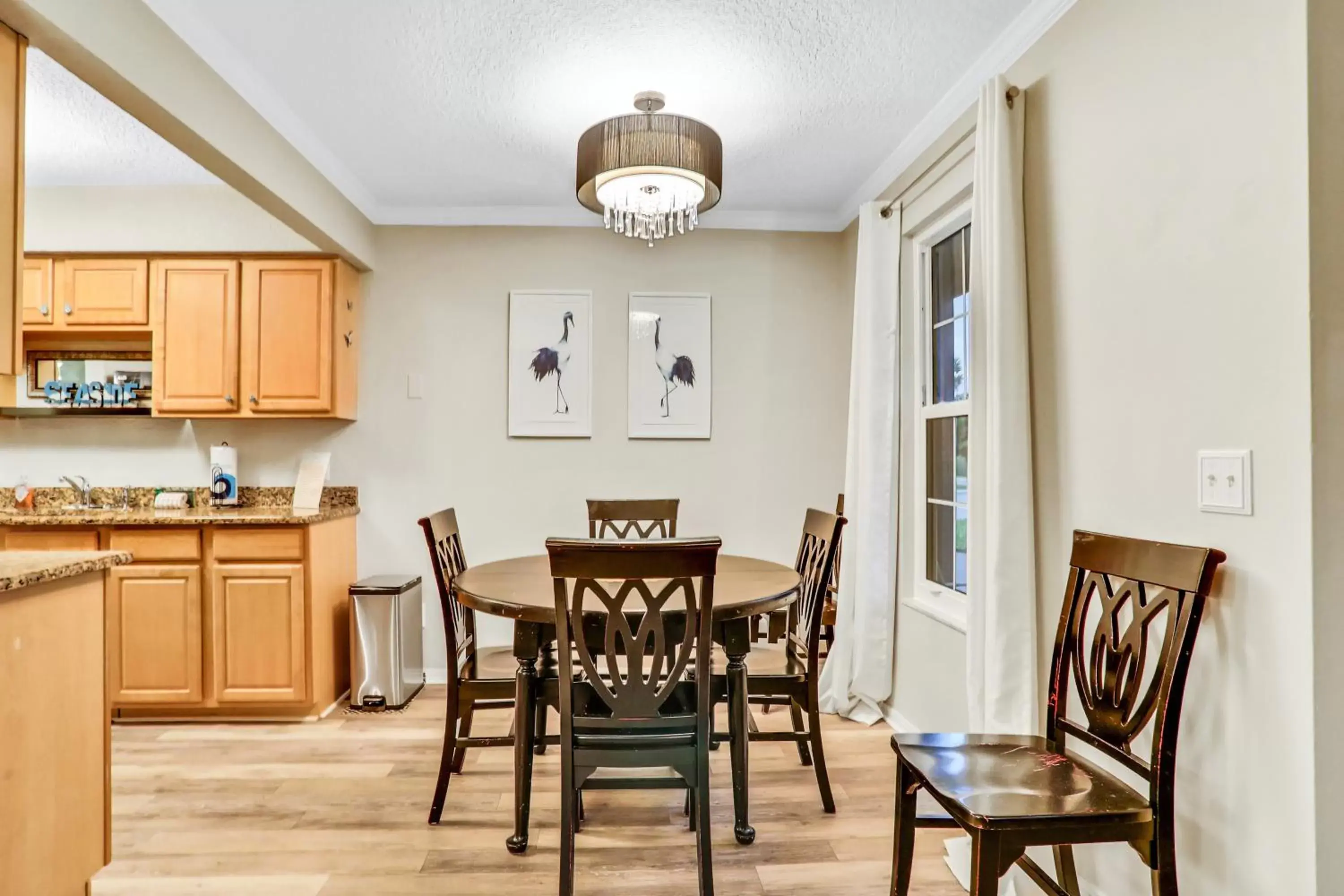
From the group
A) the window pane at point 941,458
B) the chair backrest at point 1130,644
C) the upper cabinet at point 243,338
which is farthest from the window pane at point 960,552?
the upper cabinet at point 243,338

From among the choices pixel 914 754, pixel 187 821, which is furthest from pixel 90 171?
pixel 914 754

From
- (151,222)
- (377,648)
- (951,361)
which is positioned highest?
(151,222)

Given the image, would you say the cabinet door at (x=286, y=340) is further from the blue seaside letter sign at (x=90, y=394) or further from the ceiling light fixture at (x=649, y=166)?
the ceiling light fixture at (x=649, y=166)

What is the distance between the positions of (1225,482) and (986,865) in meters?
0.91

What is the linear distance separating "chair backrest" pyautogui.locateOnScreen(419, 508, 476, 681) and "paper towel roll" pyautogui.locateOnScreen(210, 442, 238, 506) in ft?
5.27

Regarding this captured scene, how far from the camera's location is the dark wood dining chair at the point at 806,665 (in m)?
2.49

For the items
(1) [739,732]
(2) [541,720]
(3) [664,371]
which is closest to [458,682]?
(2) [541,720]

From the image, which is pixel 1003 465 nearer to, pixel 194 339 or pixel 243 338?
pixel 243 338

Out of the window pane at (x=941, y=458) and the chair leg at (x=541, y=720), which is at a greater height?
the window pane at (x=941, y=458)

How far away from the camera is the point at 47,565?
69.6 inches

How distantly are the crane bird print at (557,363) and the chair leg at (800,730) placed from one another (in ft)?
6.40

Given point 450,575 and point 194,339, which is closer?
point 450,575

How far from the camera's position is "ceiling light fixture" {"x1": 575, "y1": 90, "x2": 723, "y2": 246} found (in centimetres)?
240

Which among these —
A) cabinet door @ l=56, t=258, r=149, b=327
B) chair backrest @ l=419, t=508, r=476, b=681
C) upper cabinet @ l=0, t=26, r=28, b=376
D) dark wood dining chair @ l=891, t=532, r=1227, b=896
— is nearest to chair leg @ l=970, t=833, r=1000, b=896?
dark wood dining chair @ l=891, t=532, r=1227, b=896
